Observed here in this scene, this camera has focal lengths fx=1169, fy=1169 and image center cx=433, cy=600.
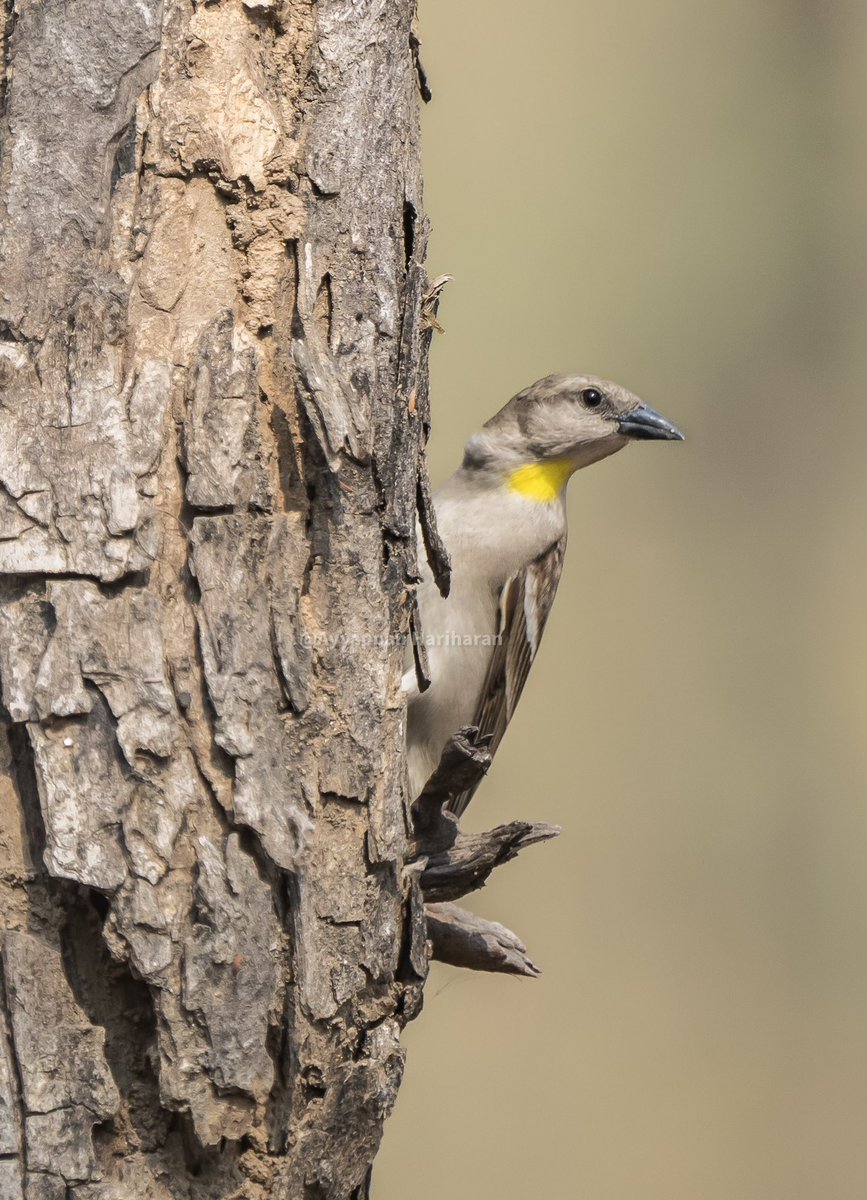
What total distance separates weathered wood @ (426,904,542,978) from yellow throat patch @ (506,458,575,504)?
0.87 m

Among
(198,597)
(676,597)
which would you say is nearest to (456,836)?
(198,597)

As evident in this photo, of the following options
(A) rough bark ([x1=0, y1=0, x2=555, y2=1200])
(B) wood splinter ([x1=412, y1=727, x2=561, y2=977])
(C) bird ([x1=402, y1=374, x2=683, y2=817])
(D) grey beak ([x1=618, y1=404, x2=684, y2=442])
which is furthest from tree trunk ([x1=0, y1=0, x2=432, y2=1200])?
(D) grey beak ([x1=618, y1=404, x2=684, y2=442])

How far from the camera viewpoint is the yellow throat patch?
221 cm

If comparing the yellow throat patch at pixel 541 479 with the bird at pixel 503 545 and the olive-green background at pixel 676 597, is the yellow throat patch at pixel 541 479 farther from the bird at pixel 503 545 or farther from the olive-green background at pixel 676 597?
the olive-green background at pixel 676 597

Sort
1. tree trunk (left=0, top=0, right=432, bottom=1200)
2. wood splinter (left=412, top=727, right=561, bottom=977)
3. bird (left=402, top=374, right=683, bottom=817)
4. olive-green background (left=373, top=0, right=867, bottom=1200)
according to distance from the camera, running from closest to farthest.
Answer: tree trunk (left=0, top=0, right=432, bottom=1200)
wood splinter (left=412, top=727, right=561, bottom=977)
bird (left=402, top=374, right=683, bottom=817)
olive-green background (left=373, top=0, right=867, bottom=1200)

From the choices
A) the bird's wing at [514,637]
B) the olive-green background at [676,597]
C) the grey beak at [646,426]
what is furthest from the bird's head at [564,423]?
the olive-green background at [676,597]

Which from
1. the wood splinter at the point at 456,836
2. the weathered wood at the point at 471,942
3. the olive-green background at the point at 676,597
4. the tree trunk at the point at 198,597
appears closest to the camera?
the tree trunk at the point at 198,597

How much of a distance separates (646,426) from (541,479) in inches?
8.7

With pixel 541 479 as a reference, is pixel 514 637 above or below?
below

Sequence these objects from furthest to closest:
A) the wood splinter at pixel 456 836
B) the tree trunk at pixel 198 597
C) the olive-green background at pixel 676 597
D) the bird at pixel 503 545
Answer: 1. the olive-green background at pixel 676 597
2. the bird at pixel 503 545
3. the wood splinter at pixel 456 836
4. the tree trunk at pixel 198 597

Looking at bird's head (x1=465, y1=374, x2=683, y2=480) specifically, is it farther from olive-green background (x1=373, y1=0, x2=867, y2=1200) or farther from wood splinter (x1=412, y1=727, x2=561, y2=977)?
wood splinter (x1=412, y1=727, x2=561, y2=977)

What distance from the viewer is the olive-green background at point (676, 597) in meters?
2.85

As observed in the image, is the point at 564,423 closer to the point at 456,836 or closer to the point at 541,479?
the point at 541,479

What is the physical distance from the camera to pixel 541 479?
225 centimetres
